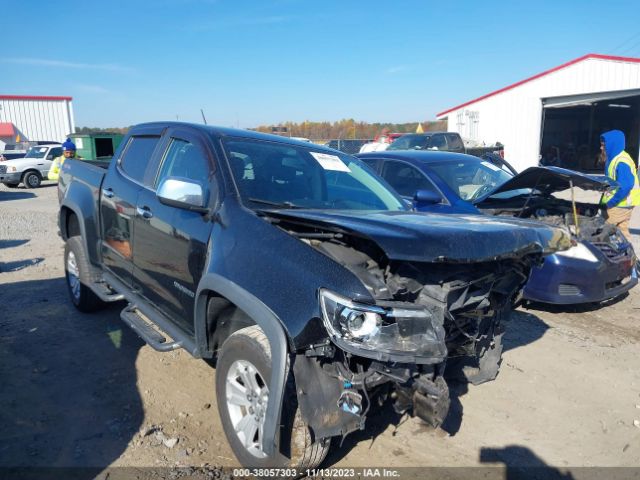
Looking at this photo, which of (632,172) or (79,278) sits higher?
(632,172)

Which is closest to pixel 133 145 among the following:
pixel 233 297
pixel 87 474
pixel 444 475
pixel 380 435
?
pixel 233 297

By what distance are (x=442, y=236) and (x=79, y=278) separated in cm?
400

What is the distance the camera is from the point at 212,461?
9.54 feet

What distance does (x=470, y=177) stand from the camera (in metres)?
6.70

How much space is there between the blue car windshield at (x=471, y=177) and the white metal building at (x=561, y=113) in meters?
15.5

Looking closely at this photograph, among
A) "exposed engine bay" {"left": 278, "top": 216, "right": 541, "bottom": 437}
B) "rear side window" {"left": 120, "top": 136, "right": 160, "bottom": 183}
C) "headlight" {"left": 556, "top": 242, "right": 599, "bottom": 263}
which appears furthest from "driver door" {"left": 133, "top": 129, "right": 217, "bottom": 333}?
"headlight" {"left": 556, "top": 242, "right": 599, "bottom": 263}

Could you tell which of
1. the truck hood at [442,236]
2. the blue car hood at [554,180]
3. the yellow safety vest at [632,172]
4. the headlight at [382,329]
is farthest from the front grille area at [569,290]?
the headlight at [382,329]

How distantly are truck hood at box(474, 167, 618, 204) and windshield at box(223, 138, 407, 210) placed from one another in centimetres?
187

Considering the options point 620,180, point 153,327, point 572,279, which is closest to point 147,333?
point 153,327

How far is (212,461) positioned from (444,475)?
138cm

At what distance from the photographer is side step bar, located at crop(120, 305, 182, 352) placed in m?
3.24

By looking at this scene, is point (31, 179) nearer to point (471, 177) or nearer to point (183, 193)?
point (471, 177)

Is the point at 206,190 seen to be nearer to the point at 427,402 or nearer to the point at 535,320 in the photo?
the point at 427,402

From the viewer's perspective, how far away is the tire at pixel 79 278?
4.79 meters
